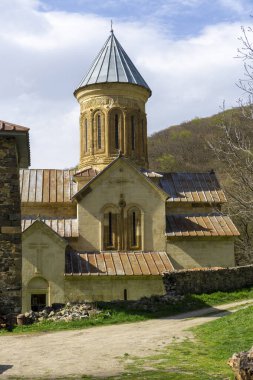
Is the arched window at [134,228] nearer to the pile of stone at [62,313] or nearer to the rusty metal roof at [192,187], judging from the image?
the rusty metal roof at [192,187]

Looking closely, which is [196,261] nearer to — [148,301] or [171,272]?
[171,272]

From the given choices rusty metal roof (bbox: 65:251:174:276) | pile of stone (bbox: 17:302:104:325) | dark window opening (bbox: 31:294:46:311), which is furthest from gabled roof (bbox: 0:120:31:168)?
dark window opening (bbox: 31:294:46:311)

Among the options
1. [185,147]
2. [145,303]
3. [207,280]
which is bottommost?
[145,303]

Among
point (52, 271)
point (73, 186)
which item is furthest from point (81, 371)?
point (73, 186)

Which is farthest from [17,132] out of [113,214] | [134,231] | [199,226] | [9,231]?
[199,226]

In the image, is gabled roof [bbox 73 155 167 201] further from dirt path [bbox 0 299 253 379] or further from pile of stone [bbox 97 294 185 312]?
dirt path [bbox 0 299 253 379]

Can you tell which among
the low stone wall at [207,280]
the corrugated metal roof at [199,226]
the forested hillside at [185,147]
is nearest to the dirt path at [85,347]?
the low stone wall at [207,280]

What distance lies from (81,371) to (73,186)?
13.5m

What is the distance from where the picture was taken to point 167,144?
3428 inches

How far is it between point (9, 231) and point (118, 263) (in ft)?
19.6

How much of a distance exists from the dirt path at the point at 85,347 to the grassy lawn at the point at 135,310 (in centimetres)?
43

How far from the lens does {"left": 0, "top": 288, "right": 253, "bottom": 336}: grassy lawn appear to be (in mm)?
11641

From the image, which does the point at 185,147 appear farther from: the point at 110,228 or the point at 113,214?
the point at 110,228

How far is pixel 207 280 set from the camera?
1673 centimetres
